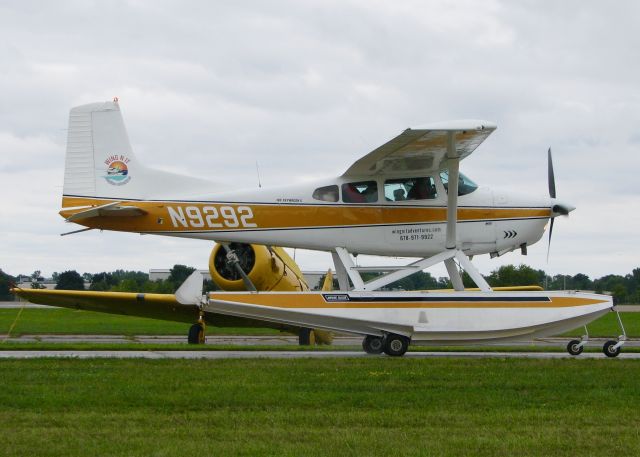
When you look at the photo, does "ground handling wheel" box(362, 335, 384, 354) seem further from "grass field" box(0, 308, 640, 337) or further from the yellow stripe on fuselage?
"grass field" box(0, 308, 640, 337)

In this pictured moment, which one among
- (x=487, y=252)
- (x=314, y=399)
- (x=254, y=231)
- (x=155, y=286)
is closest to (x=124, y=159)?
(x=254, y=231)

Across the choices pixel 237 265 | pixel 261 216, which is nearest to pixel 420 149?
pixel 261 216

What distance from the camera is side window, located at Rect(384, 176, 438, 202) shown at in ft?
59.3

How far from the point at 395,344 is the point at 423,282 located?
23.2 metres

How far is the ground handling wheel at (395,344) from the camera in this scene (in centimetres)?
1647

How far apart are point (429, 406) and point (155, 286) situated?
45650 millimetres

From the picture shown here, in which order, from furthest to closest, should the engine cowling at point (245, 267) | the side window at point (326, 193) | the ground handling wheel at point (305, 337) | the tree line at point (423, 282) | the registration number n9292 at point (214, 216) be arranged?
the tree line at point (423, 282) → the ground handling wheel at point (305, 337) → the engine cowling at point (245, 267) → the side window at point (326, 193) → the registration number n9292 at point (214, 216)

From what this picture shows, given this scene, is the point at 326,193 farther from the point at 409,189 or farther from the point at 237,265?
the point at 237,265

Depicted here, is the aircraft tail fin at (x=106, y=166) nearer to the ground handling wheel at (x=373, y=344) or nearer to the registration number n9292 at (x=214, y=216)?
the registration number n9292 at (x=214, y=216)

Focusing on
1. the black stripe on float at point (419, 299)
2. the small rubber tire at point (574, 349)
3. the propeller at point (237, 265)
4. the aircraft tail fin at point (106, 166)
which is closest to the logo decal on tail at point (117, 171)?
the aircraft tail fin at point (106, 166)

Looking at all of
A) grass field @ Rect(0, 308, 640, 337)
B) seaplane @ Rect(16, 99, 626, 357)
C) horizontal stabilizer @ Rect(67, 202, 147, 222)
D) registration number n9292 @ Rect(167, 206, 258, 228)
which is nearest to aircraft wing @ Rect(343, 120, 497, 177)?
seaplane @ Rect(16, 99, 626, 357)

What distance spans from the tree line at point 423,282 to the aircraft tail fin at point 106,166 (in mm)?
2598

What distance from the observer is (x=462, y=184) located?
60.4 feet

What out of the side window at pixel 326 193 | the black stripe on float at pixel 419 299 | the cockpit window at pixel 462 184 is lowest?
the black stripe on float at pixel 419 299
